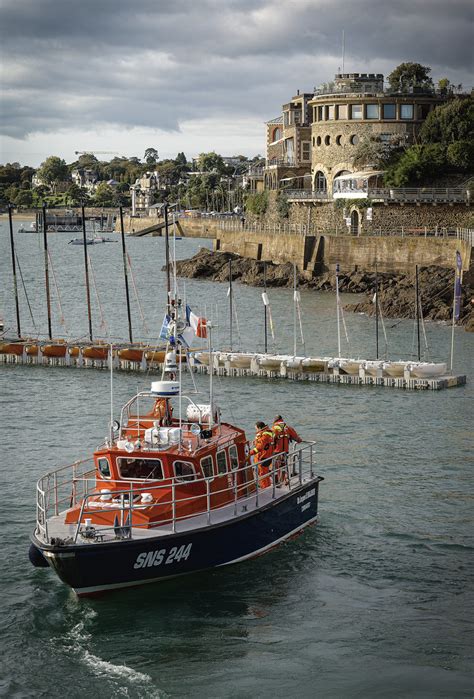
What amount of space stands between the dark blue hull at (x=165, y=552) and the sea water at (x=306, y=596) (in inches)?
17.0

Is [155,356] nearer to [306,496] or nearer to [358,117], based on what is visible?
[306,496]

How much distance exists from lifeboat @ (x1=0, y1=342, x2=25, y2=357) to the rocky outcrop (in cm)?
2298

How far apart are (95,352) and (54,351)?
216 cm

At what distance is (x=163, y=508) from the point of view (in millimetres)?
21469

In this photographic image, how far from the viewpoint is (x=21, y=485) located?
97.3ft

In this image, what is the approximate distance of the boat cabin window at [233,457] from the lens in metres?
23.4

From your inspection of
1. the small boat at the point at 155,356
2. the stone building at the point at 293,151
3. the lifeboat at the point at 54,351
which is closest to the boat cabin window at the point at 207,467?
→ the small boat at the point at 155,356

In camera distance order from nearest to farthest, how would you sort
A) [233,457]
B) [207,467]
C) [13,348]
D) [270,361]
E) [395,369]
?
[207,467], [233,457], [395,369], [270,361], [13,348]

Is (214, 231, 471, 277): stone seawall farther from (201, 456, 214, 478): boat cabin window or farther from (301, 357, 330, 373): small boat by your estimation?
(201, 456, 214, 478): boat cabin window

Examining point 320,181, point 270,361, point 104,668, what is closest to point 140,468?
point 104,668

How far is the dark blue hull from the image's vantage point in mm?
20156

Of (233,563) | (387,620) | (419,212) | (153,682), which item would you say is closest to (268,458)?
(233,563)

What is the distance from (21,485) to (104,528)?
32.9 feet

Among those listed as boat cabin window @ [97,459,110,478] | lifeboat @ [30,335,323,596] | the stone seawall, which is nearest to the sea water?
lifeboat @ [30,335,323,596]
